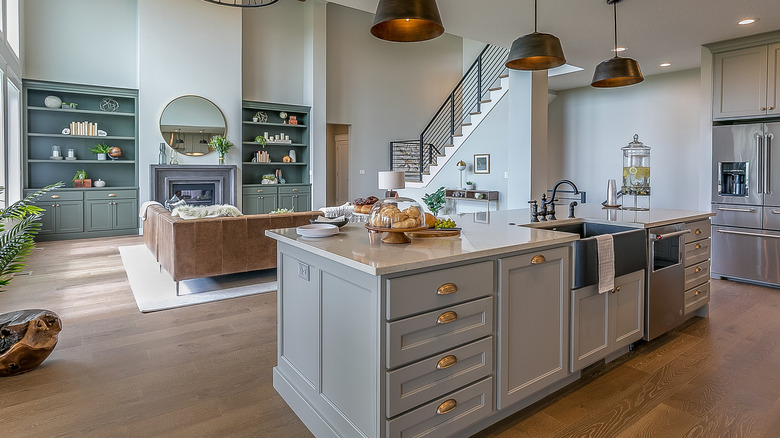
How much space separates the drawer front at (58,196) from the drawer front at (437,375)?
7.90 metres

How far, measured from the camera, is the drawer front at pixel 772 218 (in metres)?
4.65

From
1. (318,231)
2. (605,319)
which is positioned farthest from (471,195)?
Result: (318,231)

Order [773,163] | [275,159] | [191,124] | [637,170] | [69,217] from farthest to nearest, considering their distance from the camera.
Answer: [275,159]
[191,124]
[69,217]
[773,163]
[637,170]

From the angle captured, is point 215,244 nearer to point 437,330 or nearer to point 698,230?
point 437,330

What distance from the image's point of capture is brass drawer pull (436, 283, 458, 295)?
175 centimetres

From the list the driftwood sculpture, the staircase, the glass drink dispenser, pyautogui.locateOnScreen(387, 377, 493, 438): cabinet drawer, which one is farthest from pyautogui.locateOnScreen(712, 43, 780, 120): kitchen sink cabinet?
the driftwood sculpture

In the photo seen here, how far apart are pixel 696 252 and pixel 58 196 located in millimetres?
8783

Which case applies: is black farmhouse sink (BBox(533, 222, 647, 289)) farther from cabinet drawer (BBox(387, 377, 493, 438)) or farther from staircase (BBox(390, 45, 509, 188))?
staircase (BBox(390, 45, 509, 188))

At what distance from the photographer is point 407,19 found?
1986 mm

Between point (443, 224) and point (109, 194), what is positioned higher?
point (109, 194)

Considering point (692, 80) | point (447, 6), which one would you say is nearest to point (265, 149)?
point (447, 6)

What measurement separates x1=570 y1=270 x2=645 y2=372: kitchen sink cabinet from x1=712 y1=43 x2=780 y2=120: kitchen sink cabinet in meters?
3.45

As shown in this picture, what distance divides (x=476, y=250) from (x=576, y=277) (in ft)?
2.64

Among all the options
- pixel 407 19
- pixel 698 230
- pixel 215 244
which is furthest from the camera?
pixel 215 244
